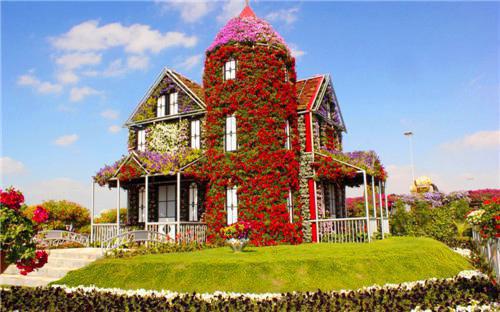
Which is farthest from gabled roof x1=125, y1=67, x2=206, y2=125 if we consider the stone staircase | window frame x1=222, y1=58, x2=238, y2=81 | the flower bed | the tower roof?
the flower bed

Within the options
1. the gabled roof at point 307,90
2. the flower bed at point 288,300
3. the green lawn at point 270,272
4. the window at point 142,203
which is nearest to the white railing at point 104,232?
the window at point 142,203

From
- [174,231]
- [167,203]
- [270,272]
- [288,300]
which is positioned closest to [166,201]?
[167,203]

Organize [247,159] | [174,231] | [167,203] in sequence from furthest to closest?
[167,203]
[174,231]
[247,159]

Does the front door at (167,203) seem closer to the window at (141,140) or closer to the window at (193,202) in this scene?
the window at (193,202)

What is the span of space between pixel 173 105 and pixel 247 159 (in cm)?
630

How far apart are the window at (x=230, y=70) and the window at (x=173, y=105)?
3719 mm

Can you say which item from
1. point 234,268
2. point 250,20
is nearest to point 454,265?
point 234,268

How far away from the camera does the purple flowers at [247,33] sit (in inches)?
778

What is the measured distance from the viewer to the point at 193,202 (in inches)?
816

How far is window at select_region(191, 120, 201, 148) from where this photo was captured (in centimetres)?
2138

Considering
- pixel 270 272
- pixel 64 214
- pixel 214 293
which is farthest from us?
pixel 64 214

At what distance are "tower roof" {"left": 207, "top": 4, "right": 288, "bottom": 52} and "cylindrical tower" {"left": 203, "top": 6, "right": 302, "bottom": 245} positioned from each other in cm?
5

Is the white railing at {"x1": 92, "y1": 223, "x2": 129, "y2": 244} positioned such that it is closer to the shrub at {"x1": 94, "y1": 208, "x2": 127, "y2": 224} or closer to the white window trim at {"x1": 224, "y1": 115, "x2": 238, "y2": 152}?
the white window trim at {"x1": 224, "y1": 115, "x2": 238, "y2": 152}

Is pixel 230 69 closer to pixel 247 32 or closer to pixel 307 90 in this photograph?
pixel 247 32
